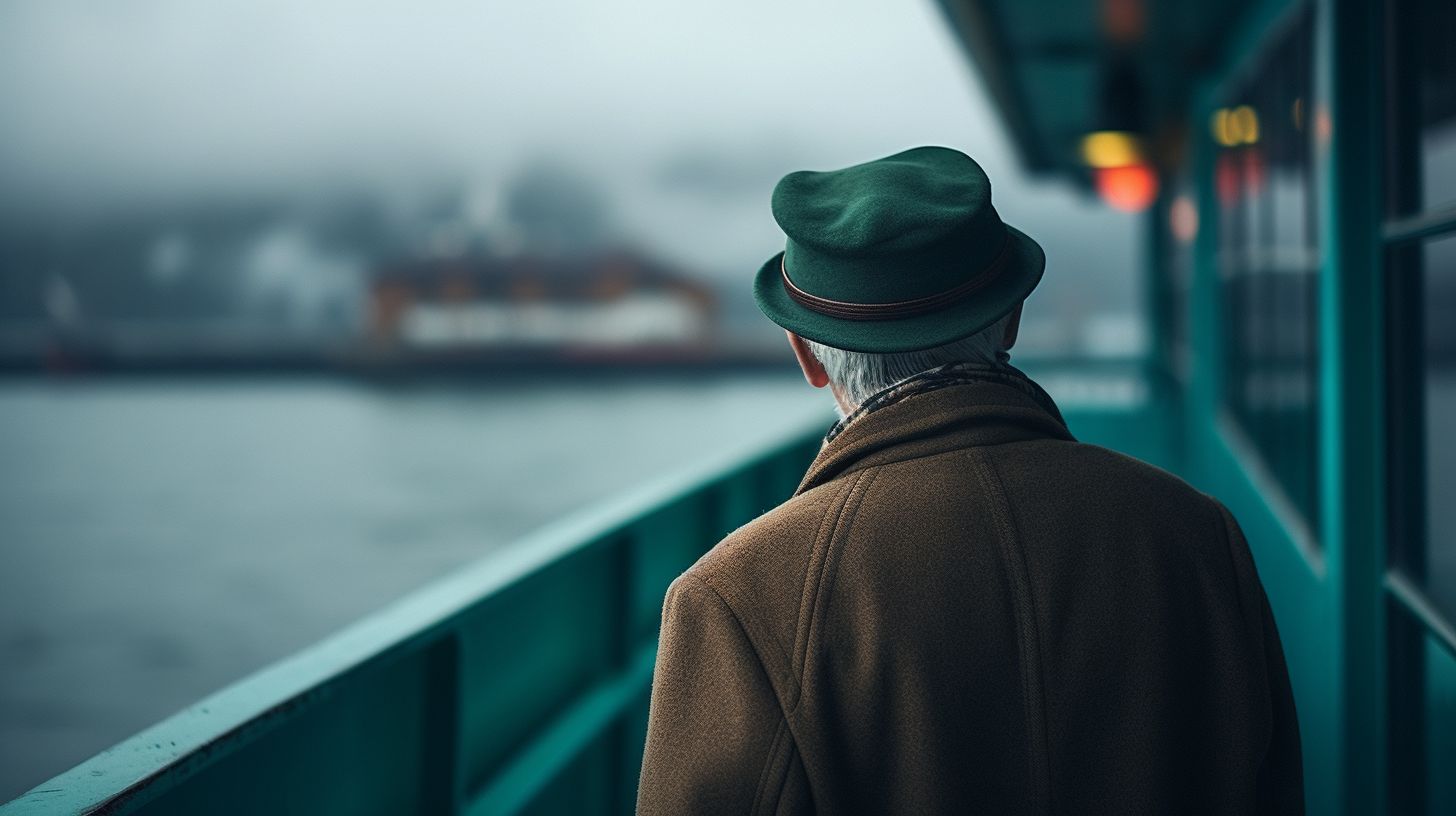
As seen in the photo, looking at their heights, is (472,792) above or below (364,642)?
below

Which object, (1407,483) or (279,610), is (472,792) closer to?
(1407,483)

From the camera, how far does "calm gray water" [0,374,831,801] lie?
149 feet

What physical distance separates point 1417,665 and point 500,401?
12608 cm

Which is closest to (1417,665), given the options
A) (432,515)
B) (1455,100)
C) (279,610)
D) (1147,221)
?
(1455,100)

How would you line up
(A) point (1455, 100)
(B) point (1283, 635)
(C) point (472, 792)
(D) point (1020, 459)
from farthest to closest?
(B) point (1283, 635)
(C) point (472, 792)
(A) point (1455, 100)
(D) point (1020, 459)

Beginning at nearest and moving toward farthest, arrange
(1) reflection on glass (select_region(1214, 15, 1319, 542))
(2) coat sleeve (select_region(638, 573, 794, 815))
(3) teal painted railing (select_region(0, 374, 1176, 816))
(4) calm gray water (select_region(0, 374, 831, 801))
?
(2) coat sleeve (select_region(638, 573, 794, 815))
(3) teal painted railing (select_region(0, 374, 1176, 816))
(1) reflection on glass (select_region(1214, 15, 1319, 542))
(4) calm gray water (select_region(0, 374, 831, 801))

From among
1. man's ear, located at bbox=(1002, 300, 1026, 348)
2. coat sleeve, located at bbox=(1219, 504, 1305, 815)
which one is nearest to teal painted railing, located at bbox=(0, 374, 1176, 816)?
man's ear, located at bbox=(1002, 300, 1026, 348)

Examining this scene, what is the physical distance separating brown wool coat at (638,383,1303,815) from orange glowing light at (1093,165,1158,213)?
5610 millimetres

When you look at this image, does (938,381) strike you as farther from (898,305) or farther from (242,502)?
(242,502)

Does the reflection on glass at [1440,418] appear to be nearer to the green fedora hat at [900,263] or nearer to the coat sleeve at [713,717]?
the green fedora hat at [900,263]

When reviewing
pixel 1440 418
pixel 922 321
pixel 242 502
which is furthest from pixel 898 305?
pixel 242 502

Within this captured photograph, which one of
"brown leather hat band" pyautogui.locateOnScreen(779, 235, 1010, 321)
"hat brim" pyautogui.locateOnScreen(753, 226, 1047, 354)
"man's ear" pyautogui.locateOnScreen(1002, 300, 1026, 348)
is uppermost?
"brown leather hat band" pyautogui.locateOnScreen(779, 235, 1010, 321)

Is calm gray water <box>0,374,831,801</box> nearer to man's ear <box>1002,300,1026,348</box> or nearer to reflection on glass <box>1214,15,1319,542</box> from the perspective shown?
reflection on glass <box>1214,15,1319,542</box>

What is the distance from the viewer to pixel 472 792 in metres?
2.24
